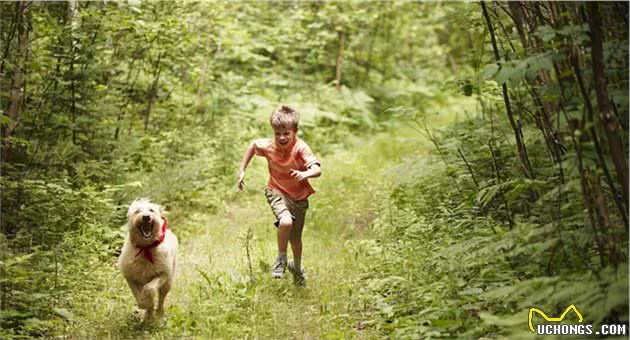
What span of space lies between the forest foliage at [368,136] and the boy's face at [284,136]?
117 cm

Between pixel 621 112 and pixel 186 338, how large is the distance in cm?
414

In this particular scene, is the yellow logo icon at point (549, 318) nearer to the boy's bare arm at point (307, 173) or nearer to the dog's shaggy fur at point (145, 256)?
the boy's bare arm at point (307, 173)

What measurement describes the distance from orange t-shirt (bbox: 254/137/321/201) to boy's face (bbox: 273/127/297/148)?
6cm

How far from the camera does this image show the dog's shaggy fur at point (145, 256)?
6.72 metres

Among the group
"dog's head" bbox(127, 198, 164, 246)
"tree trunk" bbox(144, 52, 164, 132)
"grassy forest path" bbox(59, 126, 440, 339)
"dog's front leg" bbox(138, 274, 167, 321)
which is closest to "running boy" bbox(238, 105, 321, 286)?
"grassy forest path" bbox(59, 126, 440, 339)

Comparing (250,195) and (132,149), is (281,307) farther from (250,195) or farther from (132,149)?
(250,195)

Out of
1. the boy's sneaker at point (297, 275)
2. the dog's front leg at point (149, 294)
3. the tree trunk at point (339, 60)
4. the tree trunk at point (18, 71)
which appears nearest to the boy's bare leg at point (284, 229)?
the boy's sneaker at point (297, 275)

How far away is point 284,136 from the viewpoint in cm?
780

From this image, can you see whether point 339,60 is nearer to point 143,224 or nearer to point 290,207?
point 290,207

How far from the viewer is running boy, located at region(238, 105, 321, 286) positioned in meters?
7.76

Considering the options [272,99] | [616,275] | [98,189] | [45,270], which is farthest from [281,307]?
[272,99]

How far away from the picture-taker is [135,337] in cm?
655

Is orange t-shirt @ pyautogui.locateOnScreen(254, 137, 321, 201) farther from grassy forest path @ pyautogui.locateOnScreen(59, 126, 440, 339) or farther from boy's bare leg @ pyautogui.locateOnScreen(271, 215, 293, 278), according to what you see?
grassy forest path @ pyautogui.locateOnScreen(59, 126, 440, 339)

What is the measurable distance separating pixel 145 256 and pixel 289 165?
1945 millimetres
